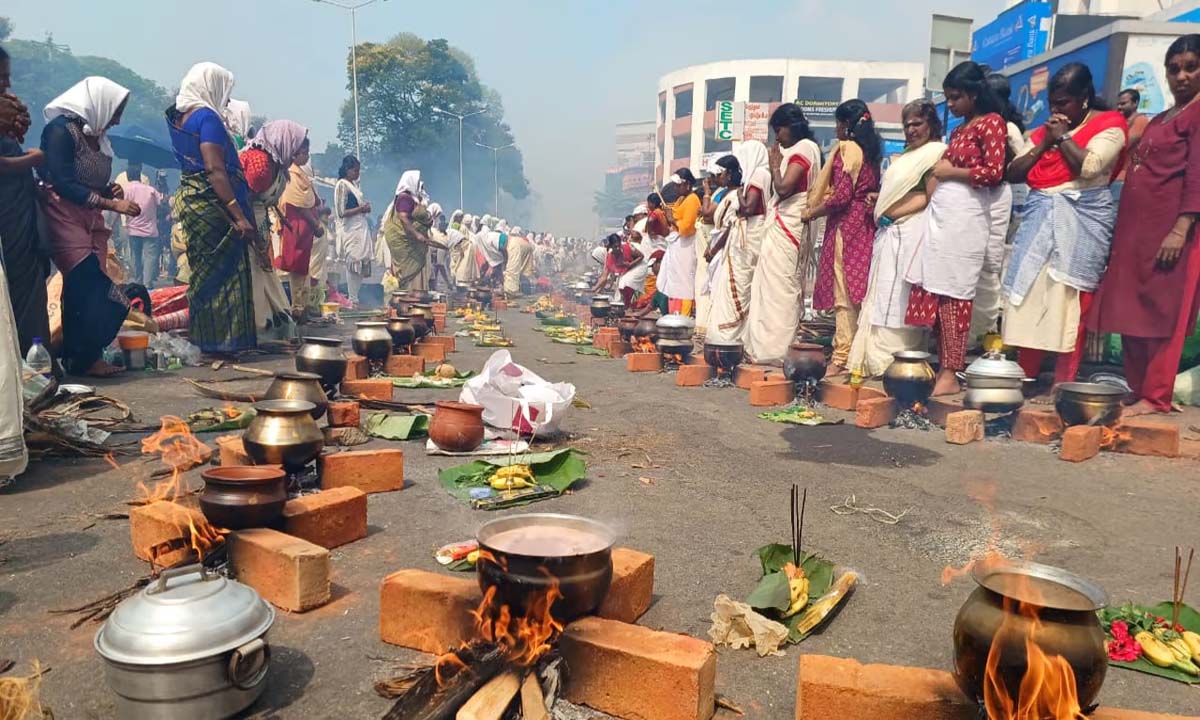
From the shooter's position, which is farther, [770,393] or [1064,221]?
[770,393]

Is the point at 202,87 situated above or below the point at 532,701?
above

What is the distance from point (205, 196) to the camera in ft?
25.0

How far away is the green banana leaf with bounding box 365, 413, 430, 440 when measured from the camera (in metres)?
5.27

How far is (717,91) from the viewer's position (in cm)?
5525

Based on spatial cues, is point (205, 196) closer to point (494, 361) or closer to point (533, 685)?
point (494, 361)

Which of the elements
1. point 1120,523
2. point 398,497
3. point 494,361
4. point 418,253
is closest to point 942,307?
point 1120,523

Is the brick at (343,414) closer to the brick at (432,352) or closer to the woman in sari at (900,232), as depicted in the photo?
the brick at (432,352)

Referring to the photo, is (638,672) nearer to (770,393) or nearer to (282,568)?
(282,568)

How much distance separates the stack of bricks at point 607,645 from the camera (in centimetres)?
212

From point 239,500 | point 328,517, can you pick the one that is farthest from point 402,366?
point 239,500

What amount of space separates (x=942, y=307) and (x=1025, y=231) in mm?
876

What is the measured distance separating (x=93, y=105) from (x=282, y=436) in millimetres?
4850

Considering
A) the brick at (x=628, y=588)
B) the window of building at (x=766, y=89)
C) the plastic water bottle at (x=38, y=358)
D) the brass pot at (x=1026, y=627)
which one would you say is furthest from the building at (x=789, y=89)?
the brass pot at (x=1026, y=627)

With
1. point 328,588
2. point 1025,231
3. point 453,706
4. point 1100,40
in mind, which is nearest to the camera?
point 453,706
